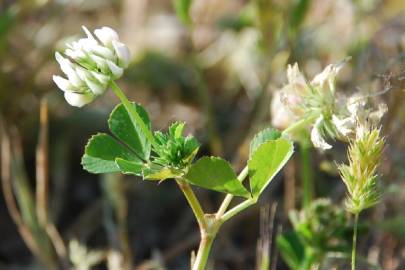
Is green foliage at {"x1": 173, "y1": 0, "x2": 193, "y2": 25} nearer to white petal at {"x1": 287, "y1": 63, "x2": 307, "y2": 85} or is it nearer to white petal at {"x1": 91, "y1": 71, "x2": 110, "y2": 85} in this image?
white petal at {"x1": 287, "y1": 63, "x2": 307, "y2": 85}

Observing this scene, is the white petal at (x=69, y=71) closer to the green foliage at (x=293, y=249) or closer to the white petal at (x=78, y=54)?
Answer: the white petal at (x=78, y=54)

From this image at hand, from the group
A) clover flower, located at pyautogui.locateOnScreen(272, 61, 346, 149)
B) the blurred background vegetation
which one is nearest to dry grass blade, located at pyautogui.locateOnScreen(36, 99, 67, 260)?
the blurred background vegetation

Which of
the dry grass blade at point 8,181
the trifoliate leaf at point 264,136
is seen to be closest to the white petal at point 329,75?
the trifoliate leaf at point 264,136

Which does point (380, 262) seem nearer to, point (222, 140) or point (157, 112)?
point (222, 140)

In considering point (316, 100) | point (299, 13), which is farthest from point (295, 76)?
point (299, 13)

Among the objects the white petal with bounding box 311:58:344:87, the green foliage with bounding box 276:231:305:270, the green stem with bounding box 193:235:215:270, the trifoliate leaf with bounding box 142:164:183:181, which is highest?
the white petal with bounding box 311:58:344:87

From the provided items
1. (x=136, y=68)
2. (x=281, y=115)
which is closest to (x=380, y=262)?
(x=281, y=115)
